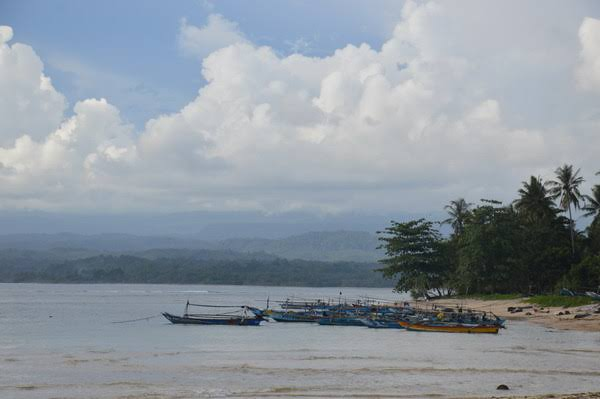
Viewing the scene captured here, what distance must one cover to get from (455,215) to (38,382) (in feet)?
269

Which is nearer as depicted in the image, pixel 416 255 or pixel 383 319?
pixel 383 319

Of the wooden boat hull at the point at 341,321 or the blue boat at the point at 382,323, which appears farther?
the wooden boat hull at the point at 341,321

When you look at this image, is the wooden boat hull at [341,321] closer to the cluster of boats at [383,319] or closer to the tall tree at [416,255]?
the cluster of boats at [383,319]

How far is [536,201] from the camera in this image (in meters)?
86.9

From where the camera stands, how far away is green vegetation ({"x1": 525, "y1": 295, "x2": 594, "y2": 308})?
67188mm

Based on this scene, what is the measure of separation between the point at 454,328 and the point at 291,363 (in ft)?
75.3

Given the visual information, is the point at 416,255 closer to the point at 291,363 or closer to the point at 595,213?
the point at 595,213

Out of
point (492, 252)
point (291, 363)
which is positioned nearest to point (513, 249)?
point (492, 252)

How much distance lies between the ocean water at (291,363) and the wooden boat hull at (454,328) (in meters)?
0.78

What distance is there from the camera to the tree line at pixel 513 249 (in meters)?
82.9

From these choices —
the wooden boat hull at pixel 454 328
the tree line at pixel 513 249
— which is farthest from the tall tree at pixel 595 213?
the wooden boat hull at pixel 454 328

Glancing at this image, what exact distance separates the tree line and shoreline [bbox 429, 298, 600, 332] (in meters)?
5.04

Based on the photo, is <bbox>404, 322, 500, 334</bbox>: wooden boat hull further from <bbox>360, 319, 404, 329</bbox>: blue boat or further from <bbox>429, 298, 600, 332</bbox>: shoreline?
<bbox>429, 298, 600, 332</bbox>: shoreline

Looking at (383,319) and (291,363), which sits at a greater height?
(383,319)
